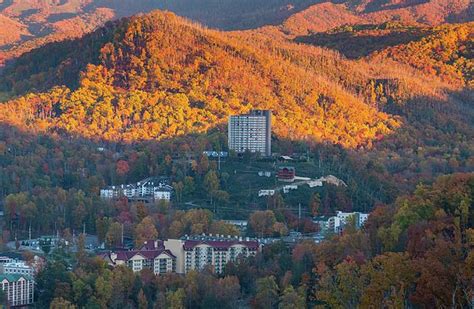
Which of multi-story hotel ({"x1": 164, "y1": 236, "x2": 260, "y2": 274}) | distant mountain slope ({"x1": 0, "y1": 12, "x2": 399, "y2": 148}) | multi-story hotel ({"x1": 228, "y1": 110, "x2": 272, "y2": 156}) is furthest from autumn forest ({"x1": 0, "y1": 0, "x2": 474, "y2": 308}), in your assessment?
multi-story hotel ({"x1": 164, "y1": 236, "x2": 260, "y2": 274})

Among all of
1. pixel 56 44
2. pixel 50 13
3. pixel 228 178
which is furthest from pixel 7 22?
pixel 228 178

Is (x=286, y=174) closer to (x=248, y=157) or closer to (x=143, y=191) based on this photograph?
(x=248, y=157)

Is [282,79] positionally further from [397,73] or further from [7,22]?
[7,22]

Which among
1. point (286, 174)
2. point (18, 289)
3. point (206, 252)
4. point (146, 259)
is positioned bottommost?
point (18, 289)

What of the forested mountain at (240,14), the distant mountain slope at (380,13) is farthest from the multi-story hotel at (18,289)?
the distant mountain slope at (380,13)

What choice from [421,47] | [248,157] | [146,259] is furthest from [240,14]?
[146,259]

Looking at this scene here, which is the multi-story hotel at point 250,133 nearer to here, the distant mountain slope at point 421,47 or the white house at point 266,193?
the white house at point 266,193
